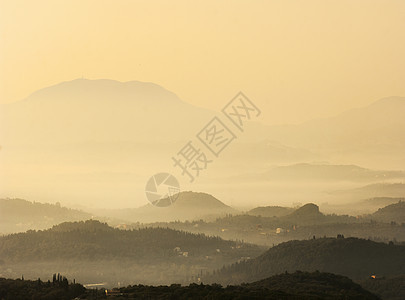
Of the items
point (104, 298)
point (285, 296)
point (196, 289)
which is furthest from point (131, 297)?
point (285, 296)

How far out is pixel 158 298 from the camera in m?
185

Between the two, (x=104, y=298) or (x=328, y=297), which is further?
(x=328, y=297)

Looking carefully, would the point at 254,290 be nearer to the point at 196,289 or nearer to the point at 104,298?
the point at 196,289

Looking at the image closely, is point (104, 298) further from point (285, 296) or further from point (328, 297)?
point (328, 297)

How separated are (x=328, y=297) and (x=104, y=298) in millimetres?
51316

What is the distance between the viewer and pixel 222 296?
185625mm

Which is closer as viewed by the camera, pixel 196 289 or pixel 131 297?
pixel 131 297

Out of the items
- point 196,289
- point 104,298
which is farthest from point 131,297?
point 196,289

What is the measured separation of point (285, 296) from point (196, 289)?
77.5 ft

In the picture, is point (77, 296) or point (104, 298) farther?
point (77, 296)

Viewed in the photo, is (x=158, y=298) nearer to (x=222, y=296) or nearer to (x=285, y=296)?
(x=222, y=296)

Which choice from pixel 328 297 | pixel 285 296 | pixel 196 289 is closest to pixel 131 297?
pixel 196 289

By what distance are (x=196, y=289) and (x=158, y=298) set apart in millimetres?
15711

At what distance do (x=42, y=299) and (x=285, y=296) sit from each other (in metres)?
53.3
